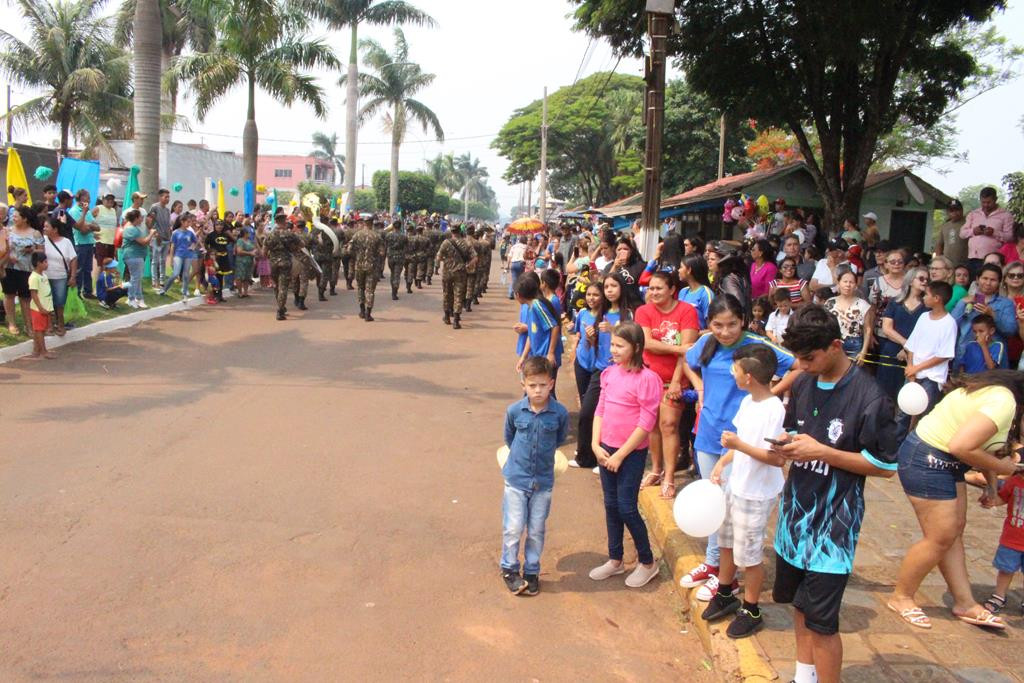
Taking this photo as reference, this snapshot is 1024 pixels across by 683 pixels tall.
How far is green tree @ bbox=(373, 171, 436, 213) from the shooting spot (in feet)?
246

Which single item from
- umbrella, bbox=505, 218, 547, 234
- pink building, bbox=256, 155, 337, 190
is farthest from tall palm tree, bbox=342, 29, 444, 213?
pink building, bbox=256, 155, 337, 190

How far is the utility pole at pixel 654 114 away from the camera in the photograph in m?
11.1

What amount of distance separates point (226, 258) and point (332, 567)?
43.5ft

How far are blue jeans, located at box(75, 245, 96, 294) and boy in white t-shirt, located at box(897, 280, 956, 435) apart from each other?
1192cm

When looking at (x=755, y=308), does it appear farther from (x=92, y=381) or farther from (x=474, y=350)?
(x=92, y=381)

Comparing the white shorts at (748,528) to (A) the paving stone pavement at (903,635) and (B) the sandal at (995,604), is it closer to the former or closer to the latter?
(A) the paving stone pavement at (903,635)

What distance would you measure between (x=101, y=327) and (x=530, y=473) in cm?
953

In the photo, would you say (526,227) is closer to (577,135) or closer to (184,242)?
(184,242)

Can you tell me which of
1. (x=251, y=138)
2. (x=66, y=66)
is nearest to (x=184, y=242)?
(x=251, y=138)

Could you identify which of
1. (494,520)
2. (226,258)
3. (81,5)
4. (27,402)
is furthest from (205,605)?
(81,5)

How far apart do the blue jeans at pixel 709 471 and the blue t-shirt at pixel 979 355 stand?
3.68 meters

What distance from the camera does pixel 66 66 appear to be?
29.7 metres

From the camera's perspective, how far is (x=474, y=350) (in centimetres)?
1293

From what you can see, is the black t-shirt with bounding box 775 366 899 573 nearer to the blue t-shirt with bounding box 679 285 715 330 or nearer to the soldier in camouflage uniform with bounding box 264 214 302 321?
the blue t-shirt with bounding box 679 285 715 330
